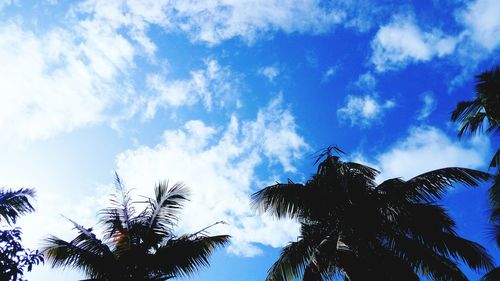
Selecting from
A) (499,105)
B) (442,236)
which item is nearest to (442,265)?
(442,236)

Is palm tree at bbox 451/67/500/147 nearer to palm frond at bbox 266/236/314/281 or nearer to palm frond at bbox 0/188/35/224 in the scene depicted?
palm frond at bbox 266/236/314/281

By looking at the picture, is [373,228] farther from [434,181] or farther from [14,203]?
[14,203]

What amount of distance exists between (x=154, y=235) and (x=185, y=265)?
1.39 m

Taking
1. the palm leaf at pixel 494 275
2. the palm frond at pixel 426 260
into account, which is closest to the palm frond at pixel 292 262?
the palm frond at pixel 426 260

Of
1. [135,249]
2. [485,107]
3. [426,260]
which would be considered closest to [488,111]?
[485,107]

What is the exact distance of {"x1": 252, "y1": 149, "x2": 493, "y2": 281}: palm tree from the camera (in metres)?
10.4

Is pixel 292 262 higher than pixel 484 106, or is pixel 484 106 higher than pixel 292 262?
pixel 484 106

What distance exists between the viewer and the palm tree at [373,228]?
1043cm

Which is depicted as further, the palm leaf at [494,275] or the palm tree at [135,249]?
the palm leaf at [494,275]

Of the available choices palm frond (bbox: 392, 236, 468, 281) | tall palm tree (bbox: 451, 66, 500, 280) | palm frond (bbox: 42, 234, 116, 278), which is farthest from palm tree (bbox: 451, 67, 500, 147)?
palm frond (bbox: 42, 234, 116, 278)

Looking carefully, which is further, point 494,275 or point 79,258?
point 494,275

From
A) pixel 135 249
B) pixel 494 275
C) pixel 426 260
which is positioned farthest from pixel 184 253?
pixel 494 275

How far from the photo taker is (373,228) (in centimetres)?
1105

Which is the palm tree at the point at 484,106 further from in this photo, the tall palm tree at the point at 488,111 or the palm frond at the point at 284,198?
the palm frond at the point at 284,198
